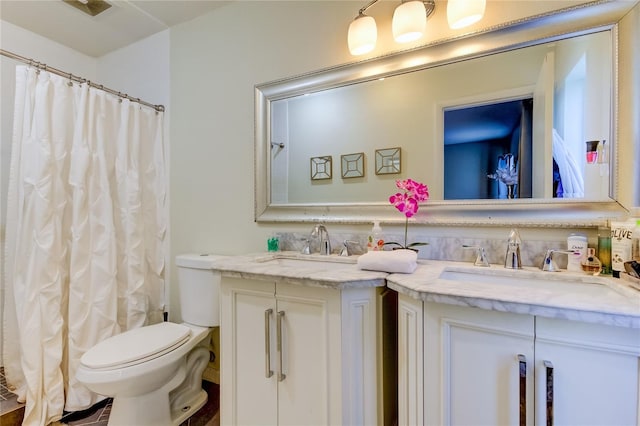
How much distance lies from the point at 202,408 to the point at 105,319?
71cm

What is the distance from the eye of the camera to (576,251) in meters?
0.99

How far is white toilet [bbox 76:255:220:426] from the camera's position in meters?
1.21

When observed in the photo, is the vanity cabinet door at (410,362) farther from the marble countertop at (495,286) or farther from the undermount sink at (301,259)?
the undermount sink at (301,259)

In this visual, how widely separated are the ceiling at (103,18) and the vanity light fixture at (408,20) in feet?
3.18

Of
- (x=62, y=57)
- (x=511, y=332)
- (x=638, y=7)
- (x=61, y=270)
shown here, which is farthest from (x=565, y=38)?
(x=62, y=57)

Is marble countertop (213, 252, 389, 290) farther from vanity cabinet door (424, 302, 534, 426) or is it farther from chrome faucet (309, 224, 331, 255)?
vanity cabinet door (424, 302, 534, 426)

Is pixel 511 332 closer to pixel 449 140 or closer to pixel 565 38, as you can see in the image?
pixel 449 140

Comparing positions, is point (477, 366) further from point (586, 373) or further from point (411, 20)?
point (411, 20)

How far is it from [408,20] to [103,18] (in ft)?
6.29

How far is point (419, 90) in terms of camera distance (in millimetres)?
1309

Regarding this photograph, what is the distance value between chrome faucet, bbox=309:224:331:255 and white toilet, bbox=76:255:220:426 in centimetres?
51

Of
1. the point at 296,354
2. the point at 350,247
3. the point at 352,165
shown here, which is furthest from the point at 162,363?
the point at 352,165

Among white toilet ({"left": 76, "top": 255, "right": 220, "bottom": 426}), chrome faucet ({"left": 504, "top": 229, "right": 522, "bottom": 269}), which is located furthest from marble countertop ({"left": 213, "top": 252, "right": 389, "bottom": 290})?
chrome faucet ({"left": 504, "top": 229, "right": 522, "bottom": 269})

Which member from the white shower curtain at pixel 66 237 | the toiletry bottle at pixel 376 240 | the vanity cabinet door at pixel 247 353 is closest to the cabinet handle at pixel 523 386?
the toiletry bottle at pixel 376 240
